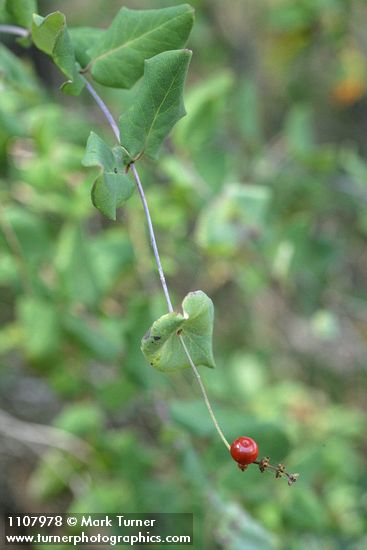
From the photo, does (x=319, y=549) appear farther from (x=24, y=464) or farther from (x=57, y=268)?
(x=24, y=464)

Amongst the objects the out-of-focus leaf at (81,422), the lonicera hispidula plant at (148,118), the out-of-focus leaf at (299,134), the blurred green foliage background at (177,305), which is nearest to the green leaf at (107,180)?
the lonicera hispidula plant at (148,118)

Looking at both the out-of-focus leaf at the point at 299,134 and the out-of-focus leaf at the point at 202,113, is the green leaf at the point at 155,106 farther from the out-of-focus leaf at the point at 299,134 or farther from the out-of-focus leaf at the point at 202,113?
the out-of-focus leaf at the point at 299,134

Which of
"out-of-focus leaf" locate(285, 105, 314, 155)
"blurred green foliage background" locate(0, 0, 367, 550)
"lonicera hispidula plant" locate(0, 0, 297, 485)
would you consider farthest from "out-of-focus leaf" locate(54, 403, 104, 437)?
"lonicera hispidula plant" locate(0, 0, 297, 485)

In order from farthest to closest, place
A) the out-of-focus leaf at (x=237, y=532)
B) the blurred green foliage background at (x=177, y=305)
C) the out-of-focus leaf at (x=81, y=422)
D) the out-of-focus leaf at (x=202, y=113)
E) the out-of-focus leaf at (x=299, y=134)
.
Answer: the out-of-focus leaf at (x=299, y=134) < the out-of-focus leaf at (x=81, y=422) < the out-of-focus leaf at (x=202, y=113) < the blurred green foliage background at (x=177, y=305) < the out-of-focus leaf at (x=237, y=532)

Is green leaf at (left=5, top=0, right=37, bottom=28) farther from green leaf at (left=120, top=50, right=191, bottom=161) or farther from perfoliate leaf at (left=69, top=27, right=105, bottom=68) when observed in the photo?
green leaf at (left=120, top=50, right=191, bottom=161)

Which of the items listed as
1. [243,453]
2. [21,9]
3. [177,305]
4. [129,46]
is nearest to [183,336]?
[243,453]
